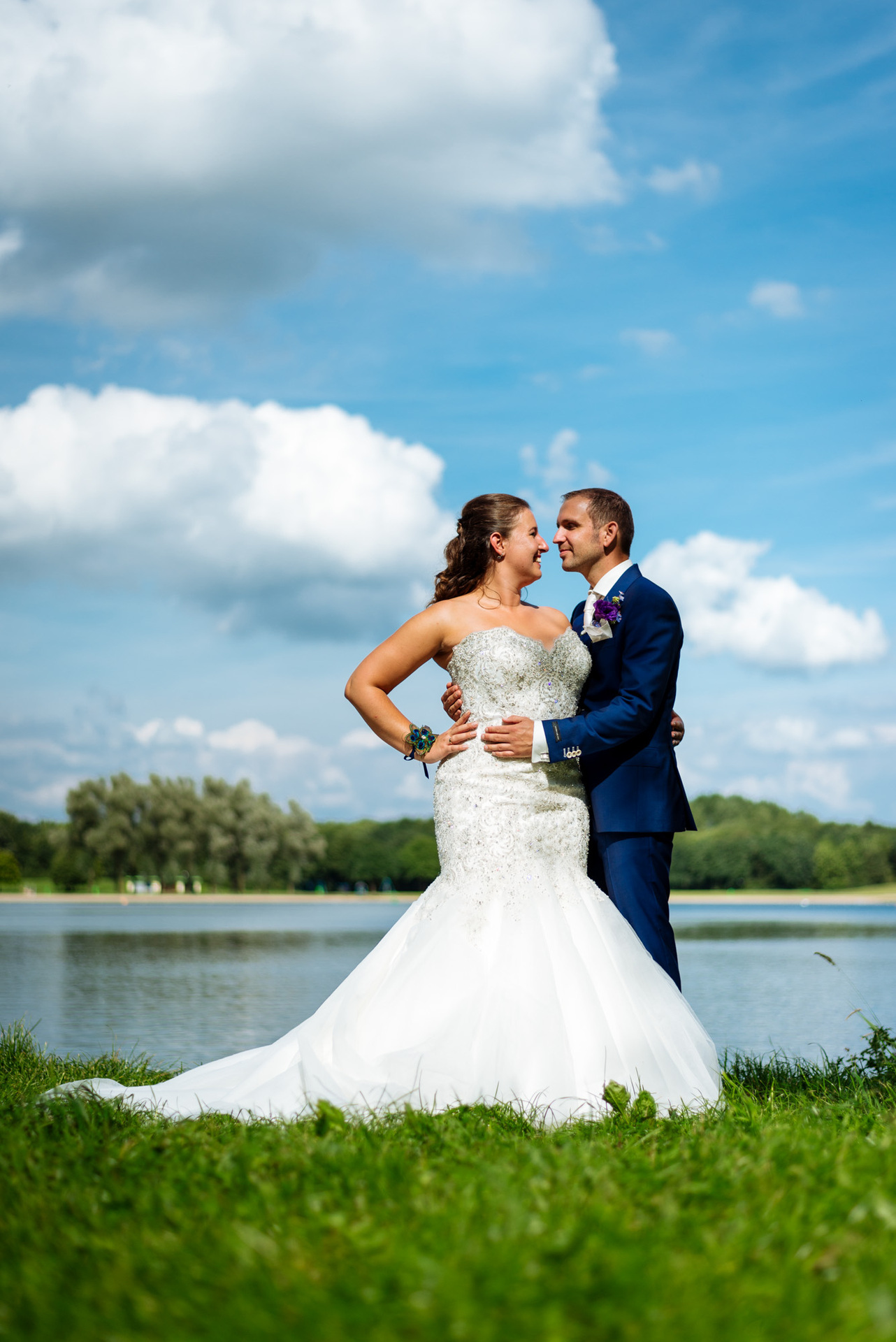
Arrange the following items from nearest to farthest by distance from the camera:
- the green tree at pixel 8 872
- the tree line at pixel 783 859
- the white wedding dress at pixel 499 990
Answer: the white wedding dress at pixel 499 990 < the green tree at pixel 8 872 < the tree line at pixel 783 859

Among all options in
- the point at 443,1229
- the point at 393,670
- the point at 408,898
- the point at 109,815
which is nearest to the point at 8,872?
the point at 109,815

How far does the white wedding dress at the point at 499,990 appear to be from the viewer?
4926 millimetres

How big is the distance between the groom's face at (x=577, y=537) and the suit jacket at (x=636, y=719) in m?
0.21

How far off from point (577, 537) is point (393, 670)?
1.16m

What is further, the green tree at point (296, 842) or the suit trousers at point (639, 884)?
the green tree at point (296, 842)

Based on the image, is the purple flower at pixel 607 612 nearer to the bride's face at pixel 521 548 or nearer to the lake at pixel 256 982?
the bride's face at pixel 521 548

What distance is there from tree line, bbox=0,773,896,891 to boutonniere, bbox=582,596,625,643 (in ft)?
202

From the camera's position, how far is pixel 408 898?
327ft

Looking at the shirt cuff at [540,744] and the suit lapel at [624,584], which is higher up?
the suit lapel at [624,584]

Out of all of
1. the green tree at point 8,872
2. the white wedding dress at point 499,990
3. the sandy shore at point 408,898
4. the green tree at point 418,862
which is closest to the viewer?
the white wedding dress at point 499,990

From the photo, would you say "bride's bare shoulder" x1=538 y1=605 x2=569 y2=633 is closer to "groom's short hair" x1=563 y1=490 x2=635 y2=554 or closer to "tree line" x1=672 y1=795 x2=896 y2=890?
"groom's short hair" x1=563 y1=490 x2=635 y2=554

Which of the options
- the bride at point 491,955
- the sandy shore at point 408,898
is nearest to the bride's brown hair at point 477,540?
the bride at point 491,955

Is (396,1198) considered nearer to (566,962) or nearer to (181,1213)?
(181,1213)

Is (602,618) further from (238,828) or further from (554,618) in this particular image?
(238,828)
